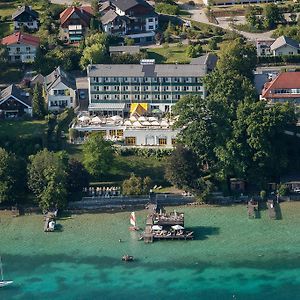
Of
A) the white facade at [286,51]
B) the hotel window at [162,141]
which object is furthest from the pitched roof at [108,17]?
the hotel window at [162,141]

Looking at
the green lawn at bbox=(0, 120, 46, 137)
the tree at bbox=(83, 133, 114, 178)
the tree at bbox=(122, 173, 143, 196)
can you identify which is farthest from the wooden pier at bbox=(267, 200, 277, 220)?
the green lawn at bbox=(0, 120, 46, 137)

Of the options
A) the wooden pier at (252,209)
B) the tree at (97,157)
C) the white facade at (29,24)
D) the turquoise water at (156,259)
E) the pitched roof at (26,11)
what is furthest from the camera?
the white facade at (29,24)

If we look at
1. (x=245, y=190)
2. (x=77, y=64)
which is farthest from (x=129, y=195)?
(x=77, y=64)

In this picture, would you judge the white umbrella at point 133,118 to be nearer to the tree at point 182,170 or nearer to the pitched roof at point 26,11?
the tree at point 182,170

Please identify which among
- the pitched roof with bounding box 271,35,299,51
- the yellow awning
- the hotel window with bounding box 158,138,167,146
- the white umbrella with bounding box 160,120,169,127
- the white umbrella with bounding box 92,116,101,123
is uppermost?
the pitched roof with bounding box 271,35,299,51

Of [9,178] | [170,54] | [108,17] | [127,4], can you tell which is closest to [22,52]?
[108,17]

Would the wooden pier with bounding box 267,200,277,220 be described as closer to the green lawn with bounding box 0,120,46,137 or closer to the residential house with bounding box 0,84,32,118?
the green lawn with bounding box 0,120,46,137

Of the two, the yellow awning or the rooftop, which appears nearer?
the yellow awning
